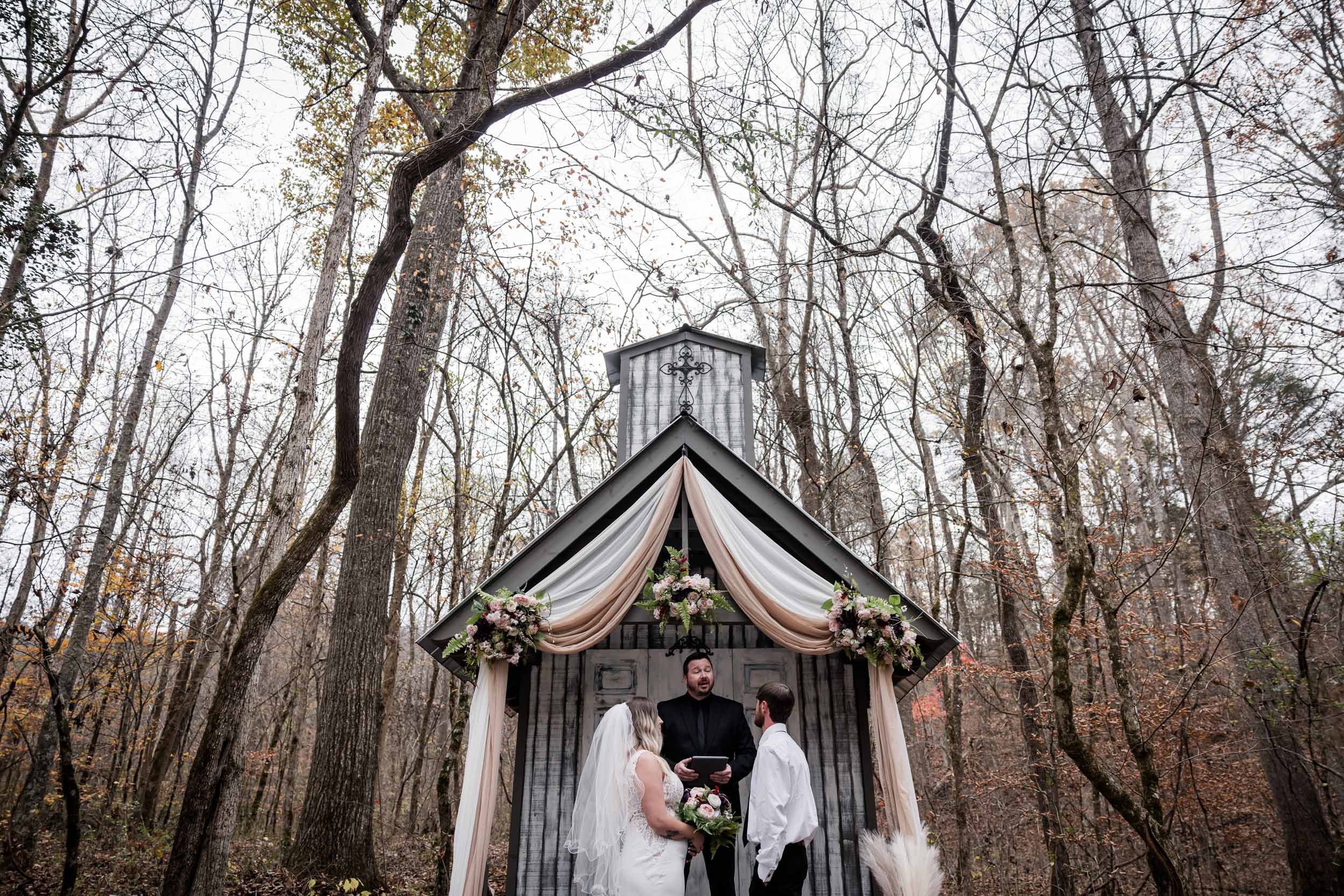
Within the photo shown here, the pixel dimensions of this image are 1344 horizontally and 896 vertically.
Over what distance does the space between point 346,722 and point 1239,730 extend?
12547 millimetres

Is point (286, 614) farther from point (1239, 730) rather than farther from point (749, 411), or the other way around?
point (1239, 730)

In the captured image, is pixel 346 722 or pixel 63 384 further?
pixel 63 384

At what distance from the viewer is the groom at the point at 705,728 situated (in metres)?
5.66

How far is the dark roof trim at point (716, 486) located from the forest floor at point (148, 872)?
163 inches

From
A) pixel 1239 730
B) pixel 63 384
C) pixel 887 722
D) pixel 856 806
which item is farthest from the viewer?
pixel 63 384

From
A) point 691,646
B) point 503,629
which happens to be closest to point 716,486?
point 691,646

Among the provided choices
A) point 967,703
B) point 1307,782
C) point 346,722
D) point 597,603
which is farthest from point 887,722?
point 967,703

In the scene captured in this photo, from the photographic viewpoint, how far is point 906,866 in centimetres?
482

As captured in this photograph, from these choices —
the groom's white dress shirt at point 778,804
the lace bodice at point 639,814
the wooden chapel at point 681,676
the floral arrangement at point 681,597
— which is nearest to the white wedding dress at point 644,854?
the lace bodice at point 639,814

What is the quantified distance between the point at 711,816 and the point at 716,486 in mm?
2729

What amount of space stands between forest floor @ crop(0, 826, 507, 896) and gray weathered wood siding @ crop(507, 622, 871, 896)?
302 cm

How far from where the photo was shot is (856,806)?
6.20 metres

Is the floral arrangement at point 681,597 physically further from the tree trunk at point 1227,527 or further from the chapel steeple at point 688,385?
the tree trunk at point 1227,527

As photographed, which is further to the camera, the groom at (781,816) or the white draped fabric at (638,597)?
the white draped fabric at (638,597)
